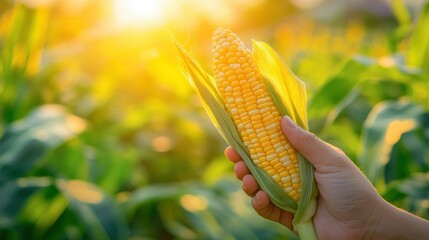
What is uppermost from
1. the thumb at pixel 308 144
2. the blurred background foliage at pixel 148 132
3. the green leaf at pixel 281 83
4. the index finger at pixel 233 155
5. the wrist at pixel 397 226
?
the green leaf at pixel 281 83

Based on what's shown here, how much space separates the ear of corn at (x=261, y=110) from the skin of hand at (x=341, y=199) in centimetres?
3

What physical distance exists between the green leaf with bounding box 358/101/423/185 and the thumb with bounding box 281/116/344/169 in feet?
2.47

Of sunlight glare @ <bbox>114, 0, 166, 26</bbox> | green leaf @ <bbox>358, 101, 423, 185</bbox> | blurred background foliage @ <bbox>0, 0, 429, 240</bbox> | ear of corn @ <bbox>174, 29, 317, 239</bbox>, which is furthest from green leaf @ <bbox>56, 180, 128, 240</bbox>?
sunlight glare @ <bbox>114, 0, 166, 26</bbox>

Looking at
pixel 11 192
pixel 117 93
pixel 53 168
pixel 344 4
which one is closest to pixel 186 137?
pixel 117 93

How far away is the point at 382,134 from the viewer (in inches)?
77.8

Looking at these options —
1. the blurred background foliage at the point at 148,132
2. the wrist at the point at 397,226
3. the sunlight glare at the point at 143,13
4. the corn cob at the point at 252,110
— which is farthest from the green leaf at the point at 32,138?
the sunlight glare at the point at 143,13

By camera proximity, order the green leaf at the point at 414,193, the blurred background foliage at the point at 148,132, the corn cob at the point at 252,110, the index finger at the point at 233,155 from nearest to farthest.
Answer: the corn cob at the point at 252,110
the index finger at the point at 233,155
the green leaf at the point at 414,193
the blurred background foliage at the point at 148,132

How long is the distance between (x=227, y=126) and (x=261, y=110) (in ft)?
0.26

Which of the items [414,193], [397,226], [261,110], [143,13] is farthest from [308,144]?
[143,13]

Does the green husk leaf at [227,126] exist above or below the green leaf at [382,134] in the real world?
above

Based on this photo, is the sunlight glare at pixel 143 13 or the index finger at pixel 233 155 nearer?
the index finger at pixel 233 155

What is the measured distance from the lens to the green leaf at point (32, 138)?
6.66 feet

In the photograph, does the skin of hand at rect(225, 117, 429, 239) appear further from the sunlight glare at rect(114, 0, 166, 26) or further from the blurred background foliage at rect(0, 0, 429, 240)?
the sunlight glare at rect(114, 0, 166, 26)

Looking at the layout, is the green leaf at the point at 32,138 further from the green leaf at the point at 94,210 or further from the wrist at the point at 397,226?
the wrist at the point at 397,226
